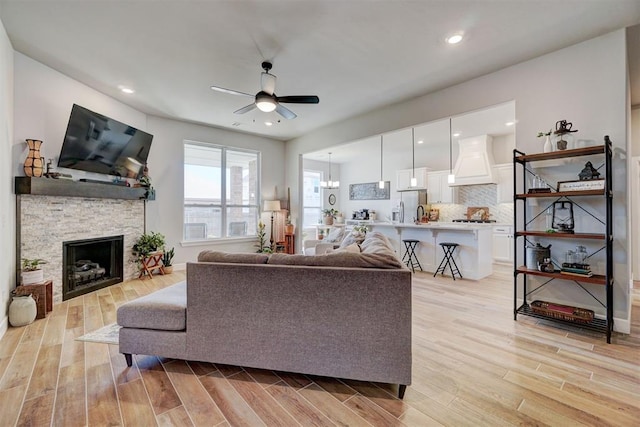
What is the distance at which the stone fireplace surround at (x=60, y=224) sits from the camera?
336 centimetres

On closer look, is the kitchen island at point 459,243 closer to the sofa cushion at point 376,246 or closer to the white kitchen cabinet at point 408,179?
the white kitchen cabinet at point 408,179

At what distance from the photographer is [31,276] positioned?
3166 millimetres

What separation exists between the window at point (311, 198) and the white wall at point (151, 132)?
2.52m

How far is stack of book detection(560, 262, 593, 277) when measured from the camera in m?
2.73

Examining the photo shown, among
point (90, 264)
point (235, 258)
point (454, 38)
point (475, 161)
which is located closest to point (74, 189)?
point (90, 264)

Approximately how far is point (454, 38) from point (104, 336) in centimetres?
444

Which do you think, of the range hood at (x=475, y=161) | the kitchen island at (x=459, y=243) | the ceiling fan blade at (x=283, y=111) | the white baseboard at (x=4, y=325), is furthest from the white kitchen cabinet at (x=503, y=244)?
the white baseboard at (x=4, y=325)

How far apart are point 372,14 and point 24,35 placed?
3430mm

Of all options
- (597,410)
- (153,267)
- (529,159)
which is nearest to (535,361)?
(597,410)

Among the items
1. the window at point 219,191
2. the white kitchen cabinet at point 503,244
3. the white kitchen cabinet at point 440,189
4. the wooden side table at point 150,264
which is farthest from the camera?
the white kitchen cabinet at point 440,189

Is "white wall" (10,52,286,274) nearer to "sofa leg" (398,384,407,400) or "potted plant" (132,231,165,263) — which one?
"potted plant" (132,231,165,263)

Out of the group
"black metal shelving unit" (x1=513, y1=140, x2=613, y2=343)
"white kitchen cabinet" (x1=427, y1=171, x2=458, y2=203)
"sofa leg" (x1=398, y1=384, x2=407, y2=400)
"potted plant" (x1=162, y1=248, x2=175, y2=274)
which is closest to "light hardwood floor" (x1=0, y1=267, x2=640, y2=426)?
"sofa leg" (x1=398, y1=384, x2=407, y2=400)

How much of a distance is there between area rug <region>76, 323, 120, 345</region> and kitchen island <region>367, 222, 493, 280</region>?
4.71 metres

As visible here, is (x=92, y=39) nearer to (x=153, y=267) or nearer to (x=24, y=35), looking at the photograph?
(x=24, y=35)
